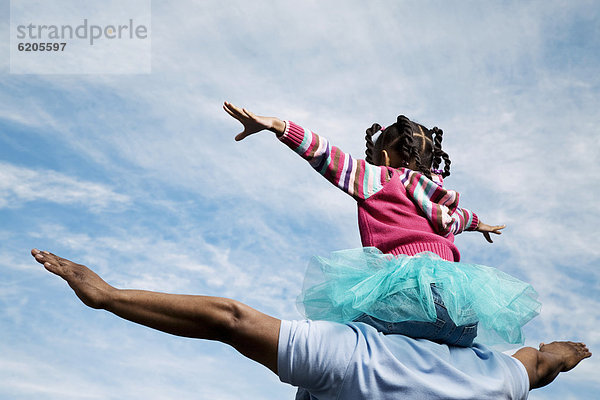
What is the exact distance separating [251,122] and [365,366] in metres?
1.32

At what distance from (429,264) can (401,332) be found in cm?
34

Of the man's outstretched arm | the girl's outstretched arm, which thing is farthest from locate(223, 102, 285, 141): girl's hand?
the man's outstretched arm

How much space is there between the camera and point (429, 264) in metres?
2.96

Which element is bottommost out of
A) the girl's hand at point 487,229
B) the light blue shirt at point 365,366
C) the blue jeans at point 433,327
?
the light blue shirt at point 365,366

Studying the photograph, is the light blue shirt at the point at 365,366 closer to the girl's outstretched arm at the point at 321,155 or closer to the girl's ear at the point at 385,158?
the girl's outstretched arm at the point at 321,155

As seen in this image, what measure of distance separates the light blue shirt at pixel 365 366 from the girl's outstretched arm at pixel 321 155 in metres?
0.78

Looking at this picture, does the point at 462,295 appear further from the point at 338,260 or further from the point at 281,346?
the point at 281,346

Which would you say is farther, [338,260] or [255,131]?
[255,131]

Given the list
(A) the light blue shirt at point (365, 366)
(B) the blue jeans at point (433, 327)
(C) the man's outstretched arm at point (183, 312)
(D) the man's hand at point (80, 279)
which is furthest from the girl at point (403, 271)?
(D) the man's hand at point (80, 279)

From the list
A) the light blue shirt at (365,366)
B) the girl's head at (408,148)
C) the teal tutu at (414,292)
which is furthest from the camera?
the girl's head at (408,148)

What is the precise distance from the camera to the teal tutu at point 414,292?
2830 millimetres

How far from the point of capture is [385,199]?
3312 mm

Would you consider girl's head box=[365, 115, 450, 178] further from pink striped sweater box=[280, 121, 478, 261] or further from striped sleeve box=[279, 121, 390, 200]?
striped sleeve box=[279, 121, 390, 200]

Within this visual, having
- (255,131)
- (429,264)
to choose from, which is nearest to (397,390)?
(429,264)
